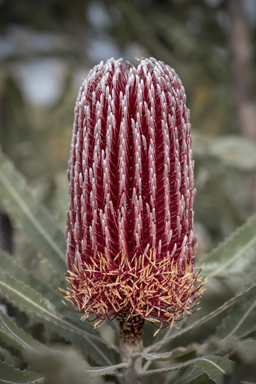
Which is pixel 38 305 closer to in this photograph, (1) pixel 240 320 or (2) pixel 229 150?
(1) pixel 240 320

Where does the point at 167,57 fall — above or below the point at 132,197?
above

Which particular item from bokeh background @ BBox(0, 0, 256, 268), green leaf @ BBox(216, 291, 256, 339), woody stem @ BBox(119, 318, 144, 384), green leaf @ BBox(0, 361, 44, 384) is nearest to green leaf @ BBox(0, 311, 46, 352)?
green leaf @ BBox(0, 361, 44, 384)

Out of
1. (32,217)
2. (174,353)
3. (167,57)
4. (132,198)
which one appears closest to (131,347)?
(174,353)

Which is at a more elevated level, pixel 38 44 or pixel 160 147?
pixel 38 44

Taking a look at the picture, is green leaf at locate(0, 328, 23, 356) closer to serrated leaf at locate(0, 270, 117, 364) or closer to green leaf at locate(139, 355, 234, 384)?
serrated leaf at locate(0, 270, 117, 364)

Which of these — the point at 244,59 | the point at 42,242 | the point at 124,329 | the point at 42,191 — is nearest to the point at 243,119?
the point at 244,59

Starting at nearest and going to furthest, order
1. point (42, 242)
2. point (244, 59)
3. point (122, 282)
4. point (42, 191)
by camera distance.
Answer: point (122, 282) → point (42, 242) → point (244, 59) → point (42, 191)

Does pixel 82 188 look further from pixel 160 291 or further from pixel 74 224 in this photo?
pixel 160 291
